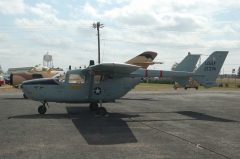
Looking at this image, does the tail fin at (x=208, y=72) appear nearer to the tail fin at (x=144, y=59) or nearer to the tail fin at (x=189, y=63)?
the tail fin at (x=189, y=63)

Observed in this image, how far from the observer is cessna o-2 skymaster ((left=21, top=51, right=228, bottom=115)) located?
16.6m

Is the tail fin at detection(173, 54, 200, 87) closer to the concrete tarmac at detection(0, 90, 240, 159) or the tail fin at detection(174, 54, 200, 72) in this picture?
the tail fin at detection(174, 54, 200, 72)

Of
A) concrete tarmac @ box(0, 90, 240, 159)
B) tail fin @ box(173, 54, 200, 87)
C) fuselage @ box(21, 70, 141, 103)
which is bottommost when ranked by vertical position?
concrete tarmac @ box(0, 90, 240, 159)

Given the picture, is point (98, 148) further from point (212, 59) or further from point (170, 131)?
point (212, 59)

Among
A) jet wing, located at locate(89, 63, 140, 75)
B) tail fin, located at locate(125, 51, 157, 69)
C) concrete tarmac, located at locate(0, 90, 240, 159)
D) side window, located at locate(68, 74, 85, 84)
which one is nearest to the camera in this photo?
concrete tarmac, located at locate(0, 90, 240, 159)

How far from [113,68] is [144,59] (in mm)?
23495

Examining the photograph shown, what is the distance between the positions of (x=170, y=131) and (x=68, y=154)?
457 centimetres

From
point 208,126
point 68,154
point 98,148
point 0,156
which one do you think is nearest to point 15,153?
point 0,156

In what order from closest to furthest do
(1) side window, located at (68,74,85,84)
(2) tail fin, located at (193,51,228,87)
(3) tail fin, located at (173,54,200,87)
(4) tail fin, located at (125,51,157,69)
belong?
1. (1) side window, located at (68,74,85,84)
2. (2) tail fin, located at (193,51,228,87)
3. (3) tail fin, located at (173,54,200,87)
4. (4) tail fin, located at (125,51,157,69)

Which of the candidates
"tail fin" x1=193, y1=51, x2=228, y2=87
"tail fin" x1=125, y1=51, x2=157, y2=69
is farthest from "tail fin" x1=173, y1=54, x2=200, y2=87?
"tail fin" x1=125, y1=51, x2=157, y2=69

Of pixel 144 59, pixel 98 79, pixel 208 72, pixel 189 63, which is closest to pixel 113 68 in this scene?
pixel 98 79

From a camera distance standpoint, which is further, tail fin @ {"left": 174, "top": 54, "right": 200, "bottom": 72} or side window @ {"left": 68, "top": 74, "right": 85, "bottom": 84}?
tail fin @ {"left": 174, "top": 54, "right": 200, "bottom": 72}

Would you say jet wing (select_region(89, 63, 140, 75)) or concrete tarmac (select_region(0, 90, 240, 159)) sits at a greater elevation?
jet wing (select_region(89, 63, 140, 75))

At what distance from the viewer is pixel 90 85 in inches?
688
